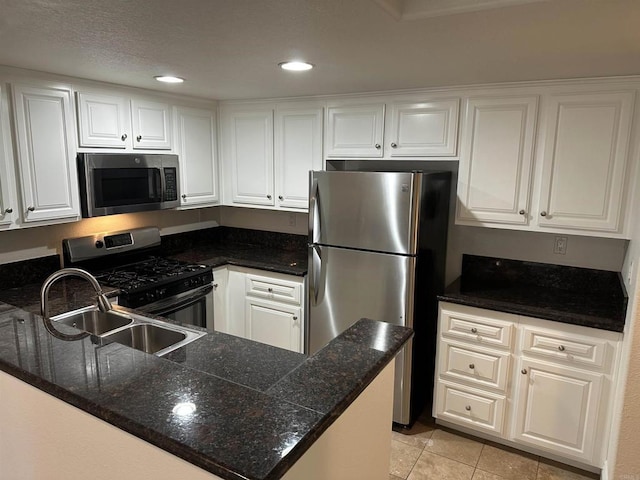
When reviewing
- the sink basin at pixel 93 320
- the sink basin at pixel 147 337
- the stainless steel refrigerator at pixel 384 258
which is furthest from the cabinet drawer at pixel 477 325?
the sink basin at pixel 93 320

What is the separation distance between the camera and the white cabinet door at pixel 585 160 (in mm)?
2418

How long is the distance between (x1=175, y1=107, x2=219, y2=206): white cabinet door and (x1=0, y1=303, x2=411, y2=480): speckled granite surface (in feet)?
6.91

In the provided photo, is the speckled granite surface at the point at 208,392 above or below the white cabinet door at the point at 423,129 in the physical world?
below

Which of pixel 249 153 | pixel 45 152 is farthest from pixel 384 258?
pixel 45 152

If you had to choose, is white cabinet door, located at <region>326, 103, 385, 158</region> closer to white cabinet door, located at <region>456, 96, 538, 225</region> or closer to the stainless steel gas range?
white cabinet door, located at <region>456, 96, 538, 225</region>

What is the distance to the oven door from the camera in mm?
2914

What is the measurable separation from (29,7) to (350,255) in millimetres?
1995

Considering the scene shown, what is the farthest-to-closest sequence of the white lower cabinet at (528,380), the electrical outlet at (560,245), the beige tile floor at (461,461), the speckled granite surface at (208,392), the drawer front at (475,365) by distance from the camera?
the electrical outlet at (560,245)
the drawer front at (475,365)
the beige tile floor at (461,461)
the white lower cabinet at (528,380)
the speckled granite surface at (208,392)

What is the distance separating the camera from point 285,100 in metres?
3.37

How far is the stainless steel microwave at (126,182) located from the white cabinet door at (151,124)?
3.5 inches

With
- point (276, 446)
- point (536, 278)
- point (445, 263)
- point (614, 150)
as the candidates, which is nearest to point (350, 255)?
point (445, 263)

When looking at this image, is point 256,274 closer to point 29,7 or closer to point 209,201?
point 209,201

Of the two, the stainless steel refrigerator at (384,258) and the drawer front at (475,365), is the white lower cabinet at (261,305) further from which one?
the drawer front at (475,365)

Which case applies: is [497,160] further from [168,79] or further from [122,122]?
[122,122]
